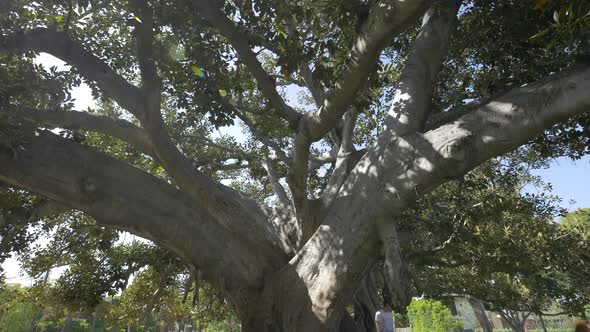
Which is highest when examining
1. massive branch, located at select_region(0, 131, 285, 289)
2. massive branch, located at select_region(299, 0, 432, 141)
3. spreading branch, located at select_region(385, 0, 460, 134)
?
spreading branch, located at select_region(385, 0, 460, 134)

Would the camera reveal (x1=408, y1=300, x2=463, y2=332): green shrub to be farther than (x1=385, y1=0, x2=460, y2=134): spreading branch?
Yes

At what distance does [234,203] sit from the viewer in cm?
445

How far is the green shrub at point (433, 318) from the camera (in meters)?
18.5

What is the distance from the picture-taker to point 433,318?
19.0 m

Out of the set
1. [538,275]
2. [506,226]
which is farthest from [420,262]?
[538,275]

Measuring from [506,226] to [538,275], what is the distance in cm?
354

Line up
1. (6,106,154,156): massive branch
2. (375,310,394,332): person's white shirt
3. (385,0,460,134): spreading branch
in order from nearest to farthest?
1. (6,106,154,156): massive branch
2. (385,0,460,134): spreading branch
3. (375,310,394,332): person's white shirt

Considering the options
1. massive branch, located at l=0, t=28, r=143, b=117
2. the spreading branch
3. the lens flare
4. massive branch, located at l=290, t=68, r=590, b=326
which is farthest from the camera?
the lens flare

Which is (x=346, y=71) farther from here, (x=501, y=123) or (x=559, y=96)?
(x=559, y=96)

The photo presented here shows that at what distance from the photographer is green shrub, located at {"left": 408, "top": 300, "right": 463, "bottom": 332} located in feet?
60.6

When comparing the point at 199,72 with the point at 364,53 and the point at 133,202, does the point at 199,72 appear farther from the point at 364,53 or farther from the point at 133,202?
the point at 364,53

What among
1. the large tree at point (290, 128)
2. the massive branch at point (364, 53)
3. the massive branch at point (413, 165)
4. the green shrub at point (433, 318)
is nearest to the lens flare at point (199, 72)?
the large tree at point (290, 128)

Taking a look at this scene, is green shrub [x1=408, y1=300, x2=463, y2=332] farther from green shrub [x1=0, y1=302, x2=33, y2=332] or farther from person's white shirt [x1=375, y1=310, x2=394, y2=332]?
green shrub [x1=0, y1=302, x2=33, y2=332]

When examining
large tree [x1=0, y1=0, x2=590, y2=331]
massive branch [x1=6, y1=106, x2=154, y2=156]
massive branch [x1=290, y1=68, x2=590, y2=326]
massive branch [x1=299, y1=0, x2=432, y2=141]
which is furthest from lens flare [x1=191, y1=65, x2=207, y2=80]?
massive branch [x1=290, y1=68, x2=590, y2=326]
